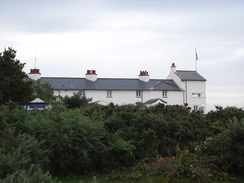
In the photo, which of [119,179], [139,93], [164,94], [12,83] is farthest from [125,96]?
[119,179]

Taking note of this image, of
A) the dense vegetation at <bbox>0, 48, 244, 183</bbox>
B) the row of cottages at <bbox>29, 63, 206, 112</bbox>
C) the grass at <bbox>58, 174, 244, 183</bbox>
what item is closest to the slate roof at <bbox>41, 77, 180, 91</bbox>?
the row of cottages at <bbox>29, 63, 206, 112</bbox>

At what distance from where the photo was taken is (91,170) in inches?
331

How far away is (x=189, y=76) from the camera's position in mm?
58344

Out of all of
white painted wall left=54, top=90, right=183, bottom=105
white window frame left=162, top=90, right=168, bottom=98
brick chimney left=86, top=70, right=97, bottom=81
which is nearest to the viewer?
white painted wall left=54, top=90, right=183, bottom=105

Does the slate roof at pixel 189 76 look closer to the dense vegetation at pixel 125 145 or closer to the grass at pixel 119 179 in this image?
the dense vegetation at pixel 125 145

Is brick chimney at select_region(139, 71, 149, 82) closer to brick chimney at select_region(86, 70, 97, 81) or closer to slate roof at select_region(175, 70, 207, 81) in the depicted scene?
slate roof at select_region(175, 70, 207, 81)

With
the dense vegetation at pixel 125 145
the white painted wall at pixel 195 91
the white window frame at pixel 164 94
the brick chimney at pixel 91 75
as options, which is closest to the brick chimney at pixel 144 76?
the white window frame at pixel 164 94

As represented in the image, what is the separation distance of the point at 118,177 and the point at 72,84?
47679 mm

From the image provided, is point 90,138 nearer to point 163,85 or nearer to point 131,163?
point 131,163

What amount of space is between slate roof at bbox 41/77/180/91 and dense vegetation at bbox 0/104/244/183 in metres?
44.6

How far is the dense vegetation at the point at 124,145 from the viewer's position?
759 cm

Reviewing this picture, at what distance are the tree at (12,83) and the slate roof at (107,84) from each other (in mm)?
26598

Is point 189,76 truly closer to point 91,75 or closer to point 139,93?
point 139,93

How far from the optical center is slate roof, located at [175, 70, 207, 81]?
57438 mm
